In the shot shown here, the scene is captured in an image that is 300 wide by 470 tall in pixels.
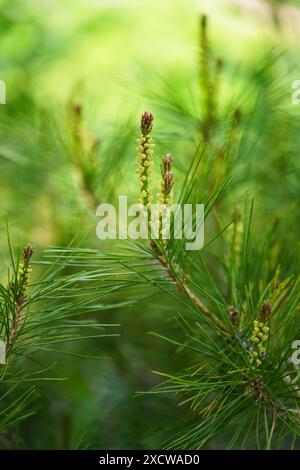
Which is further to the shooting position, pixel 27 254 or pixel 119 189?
pixel 119 189

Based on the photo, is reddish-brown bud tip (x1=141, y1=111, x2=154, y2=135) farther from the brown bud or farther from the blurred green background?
the blurred green background

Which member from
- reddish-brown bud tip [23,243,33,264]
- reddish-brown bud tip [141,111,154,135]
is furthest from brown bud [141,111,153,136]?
reddish-brown bud tip [23,243,33,264]

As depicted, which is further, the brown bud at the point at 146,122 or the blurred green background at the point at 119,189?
the blurred green background at the point at 119,189

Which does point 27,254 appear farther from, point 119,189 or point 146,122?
point 119,189

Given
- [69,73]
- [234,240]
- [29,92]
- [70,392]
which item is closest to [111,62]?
[69,73]

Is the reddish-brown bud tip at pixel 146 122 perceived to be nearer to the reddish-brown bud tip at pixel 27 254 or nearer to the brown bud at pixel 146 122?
the brown bud at pixel 146 122

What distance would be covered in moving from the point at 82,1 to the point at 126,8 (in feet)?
0.40

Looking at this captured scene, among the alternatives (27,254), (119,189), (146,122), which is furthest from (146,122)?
(119,189)

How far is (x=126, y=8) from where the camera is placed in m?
1.80

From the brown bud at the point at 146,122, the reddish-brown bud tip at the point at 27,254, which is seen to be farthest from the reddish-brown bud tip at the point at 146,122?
the reddish-brown bud tip at the point at 27,254

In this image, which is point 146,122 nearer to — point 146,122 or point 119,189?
point 146,122

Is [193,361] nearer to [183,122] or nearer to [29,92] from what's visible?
[183,122]

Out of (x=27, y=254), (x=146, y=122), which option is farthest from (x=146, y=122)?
(x=27, y=254)

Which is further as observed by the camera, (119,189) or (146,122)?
(119,189)
